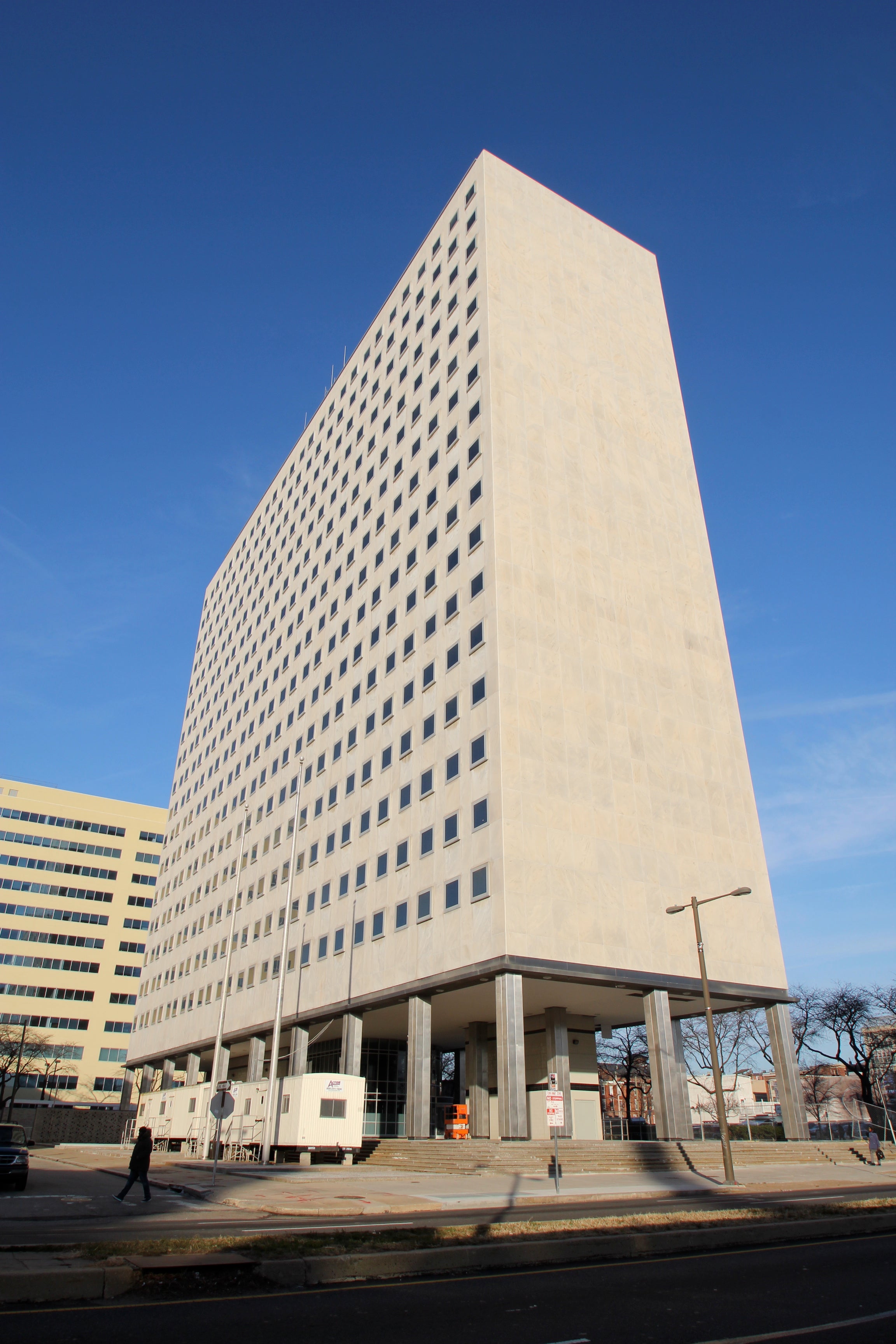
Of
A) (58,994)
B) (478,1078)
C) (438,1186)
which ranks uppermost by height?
(58,994)

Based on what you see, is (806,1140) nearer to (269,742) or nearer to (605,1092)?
(269,742)

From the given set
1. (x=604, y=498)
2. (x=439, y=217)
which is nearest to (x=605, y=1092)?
Answer: (x=604, y=498)

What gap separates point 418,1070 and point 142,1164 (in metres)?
22.6

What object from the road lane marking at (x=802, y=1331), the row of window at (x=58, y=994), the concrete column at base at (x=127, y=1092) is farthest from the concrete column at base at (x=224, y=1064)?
the road lane marking at (x=802, y=1331)

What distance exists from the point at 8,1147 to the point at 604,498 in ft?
143

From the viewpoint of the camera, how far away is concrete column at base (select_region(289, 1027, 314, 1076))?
5597 centimetres

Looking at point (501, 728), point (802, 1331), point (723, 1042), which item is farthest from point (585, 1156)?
point (723, 1042)

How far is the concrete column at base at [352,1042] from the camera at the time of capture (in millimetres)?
48156

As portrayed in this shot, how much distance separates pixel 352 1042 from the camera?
1919 inches

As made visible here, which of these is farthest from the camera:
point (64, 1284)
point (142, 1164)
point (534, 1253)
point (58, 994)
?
point (58, 994)

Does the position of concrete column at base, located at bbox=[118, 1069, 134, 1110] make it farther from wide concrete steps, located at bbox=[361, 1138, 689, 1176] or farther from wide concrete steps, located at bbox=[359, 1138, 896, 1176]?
wide concrete steps, located at bbox=[361, 1138, 689, 1176]

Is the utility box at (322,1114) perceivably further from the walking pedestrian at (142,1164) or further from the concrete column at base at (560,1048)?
the walking pedestrian at (142,1164)

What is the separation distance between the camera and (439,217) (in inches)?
2598

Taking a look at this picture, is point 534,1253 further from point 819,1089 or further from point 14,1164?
point 819,1089
